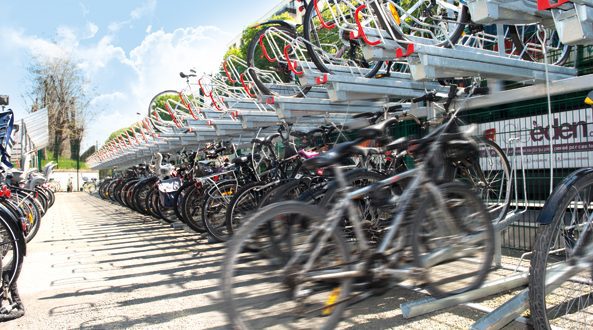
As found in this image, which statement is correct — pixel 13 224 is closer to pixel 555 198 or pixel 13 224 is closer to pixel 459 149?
pixel 459 149

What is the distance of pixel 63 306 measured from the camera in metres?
3.67

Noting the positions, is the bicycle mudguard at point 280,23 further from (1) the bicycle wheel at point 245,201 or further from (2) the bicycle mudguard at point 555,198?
(2) the bicycle mudguard at point 555,198

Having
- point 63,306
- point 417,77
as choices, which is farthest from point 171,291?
point 417,77

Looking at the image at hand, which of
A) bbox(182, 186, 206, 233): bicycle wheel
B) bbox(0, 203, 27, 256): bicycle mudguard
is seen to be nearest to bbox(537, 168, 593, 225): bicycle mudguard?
bbox(0, 203, 27, 256): bicycle mudguard

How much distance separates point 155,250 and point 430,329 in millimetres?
4185

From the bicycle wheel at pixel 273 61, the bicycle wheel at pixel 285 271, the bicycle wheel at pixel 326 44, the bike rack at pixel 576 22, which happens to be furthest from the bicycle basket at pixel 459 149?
the bicycle wheel at pixel 273 61

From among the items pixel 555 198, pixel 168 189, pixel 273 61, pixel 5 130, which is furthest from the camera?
pixel 168 189

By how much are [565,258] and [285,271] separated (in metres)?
1.32

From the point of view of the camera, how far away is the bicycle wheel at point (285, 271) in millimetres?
2006

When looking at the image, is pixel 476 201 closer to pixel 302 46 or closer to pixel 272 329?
pixel 272 329

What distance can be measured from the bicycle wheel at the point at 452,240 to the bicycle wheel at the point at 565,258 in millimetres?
509

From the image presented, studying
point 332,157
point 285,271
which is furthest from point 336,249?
point 332,157

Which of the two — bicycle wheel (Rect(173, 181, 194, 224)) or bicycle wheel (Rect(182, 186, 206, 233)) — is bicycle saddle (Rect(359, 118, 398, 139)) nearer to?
bicycle wheel (Rect(182, 186, 206, 233))

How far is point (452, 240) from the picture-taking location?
2.66 m
